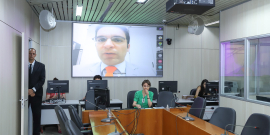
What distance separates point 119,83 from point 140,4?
3.17 metres

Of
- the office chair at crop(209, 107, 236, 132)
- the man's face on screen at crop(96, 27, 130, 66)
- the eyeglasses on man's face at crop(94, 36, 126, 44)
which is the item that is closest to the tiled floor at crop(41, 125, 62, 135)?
the man's face on screen at crop(96, 27, 130, 66)

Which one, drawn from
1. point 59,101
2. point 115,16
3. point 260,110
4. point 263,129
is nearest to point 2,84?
point 59,101

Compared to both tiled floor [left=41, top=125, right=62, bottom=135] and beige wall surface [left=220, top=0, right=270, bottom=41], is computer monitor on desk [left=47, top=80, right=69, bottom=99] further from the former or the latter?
beige wall surface [left=220, top=0, right=270, bottom=41]

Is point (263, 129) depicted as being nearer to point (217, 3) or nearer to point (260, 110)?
point (260, 110)

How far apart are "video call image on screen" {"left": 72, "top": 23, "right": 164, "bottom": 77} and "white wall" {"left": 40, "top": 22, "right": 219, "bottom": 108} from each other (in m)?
0.23

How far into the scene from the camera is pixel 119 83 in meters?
8.00

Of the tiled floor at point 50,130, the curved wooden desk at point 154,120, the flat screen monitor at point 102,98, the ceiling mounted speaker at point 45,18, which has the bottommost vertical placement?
the tiled floor at point 50,130

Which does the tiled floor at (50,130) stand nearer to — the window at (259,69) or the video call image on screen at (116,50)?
the video call image on screen at (116,50)

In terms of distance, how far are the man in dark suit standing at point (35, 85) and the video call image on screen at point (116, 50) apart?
95.4 inches

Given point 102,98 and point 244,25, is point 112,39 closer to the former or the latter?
point 102,98

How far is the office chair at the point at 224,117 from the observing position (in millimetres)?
3373

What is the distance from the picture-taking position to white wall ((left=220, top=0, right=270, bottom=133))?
15.5 feet

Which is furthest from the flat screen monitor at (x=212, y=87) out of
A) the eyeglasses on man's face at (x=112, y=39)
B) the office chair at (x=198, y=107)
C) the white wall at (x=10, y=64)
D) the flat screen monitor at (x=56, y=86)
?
the white wall at (x=10, y=64)

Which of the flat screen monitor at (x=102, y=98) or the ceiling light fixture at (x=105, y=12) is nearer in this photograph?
the flat screen monitor at (x=102, y=98)
